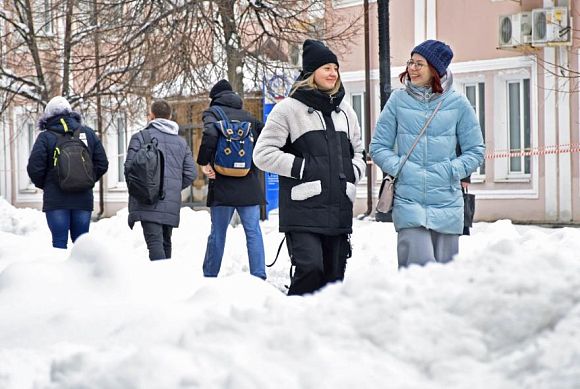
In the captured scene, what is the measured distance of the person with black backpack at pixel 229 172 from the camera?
32.2 ft

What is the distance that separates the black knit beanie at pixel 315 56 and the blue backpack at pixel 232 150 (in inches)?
106

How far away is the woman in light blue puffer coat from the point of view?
270 inches

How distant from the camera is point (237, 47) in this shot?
1788 cm

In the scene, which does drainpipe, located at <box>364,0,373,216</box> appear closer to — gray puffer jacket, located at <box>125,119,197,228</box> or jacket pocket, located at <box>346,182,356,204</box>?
gray puffer jacket, located at <box>125,119,197,228</box>

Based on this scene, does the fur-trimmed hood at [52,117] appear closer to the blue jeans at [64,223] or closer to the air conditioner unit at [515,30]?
the blue jeans at [64,223]

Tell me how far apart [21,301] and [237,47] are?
12.8 metres

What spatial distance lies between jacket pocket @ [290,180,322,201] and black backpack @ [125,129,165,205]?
3.03 m

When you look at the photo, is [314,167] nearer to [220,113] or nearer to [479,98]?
[220,113]

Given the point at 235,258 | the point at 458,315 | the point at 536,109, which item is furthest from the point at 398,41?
the point at 458,315

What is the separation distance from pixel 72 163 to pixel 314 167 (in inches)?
141

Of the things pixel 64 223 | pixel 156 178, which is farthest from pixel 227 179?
pixel 64 223

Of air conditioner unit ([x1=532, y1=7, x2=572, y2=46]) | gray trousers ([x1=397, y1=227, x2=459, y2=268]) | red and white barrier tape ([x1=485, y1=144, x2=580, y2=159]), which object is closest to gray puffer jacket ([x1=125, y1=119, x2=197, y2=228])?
gray trousers ([x1=397, y1=227, x2=459, y2=268])

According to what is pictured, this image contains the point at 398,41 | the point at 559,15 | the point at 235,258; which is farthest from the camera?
the point at 398,41

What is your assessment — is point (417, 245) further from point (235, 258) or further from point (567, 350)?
point (235, 258)
